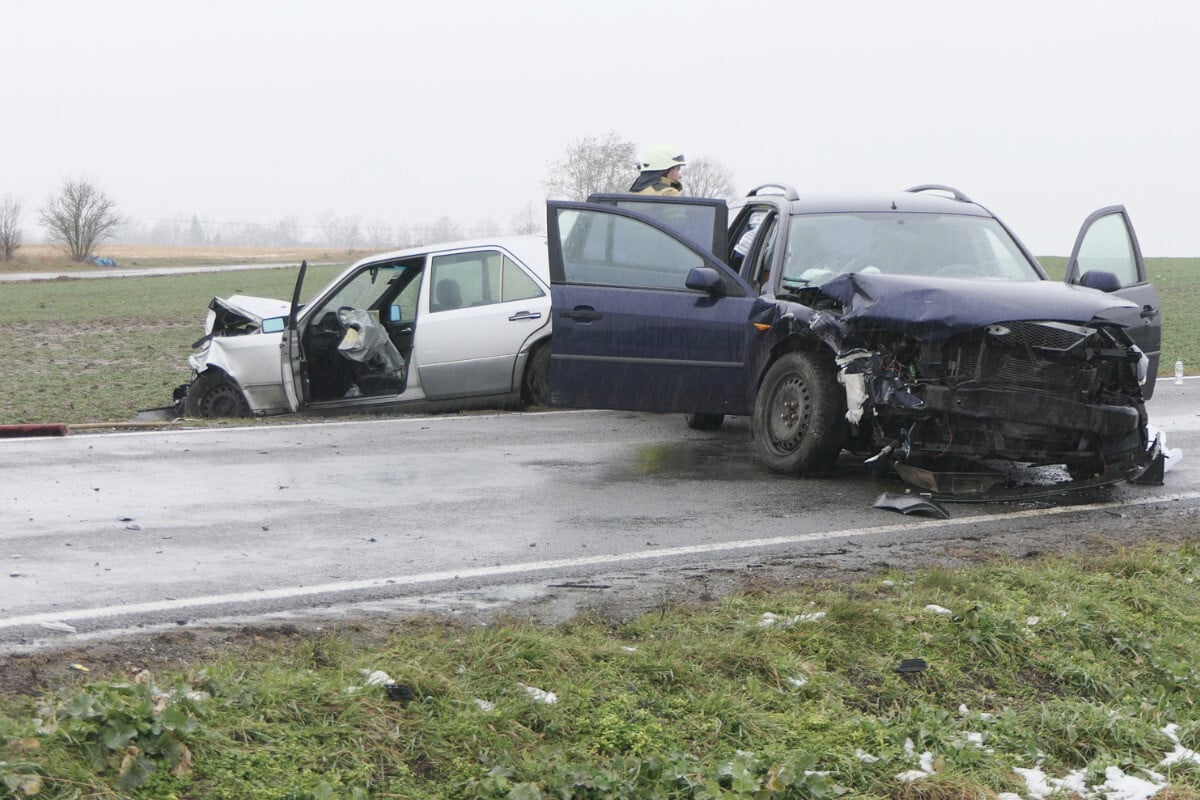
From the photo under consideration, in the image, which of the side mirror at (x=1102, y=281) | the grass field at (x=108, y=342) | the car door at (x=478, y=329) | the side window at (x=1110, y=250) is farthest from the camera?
the grass field at (x=108, y=342)

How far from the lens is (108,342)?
21969 mm

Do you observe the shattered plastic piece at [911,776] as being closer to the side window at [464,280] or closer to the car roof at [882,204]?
the car roof at [882,204]

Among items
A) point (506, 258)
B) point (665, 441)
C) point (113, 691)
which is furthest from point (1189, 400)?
point (113, 691)

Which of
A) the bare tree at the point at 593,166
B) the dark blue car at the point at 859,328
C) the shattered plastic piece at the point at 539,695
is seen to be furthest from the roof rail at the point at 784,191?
the bare tree at the point at 593,166

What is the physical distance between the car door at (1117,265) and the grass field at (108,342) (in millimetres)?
6288

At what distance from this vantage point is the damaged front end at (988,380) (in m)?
7.13

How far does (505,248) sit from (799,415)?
4537 millimetres

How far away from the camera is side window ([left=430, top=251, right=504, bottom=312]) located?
38.4ft

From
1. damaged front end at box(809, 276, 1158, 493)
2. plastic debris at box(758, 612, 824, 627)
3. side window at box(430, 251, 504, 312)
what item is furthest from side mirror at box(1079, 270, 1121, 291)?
side window at box(430, 251, 504, 312)

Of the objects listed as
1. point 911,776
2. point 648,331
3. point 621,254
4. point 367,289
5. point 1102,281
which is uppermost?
point 621,254

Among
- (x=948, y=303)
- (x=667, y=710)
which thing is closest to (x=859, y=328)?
(x=948, y=303)

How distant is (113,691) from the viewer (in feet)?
11.7

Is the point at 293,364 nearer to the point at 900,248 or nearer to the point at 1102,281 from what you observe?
the point at 900,248

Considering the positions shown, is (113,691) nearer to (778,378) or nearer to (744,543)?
(744,543)
